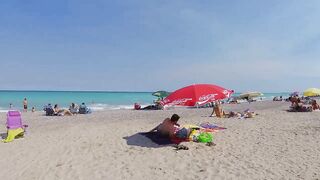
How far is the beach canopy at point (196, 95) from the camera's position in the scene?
9.60m

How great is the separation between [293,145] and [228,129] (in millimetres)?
3383

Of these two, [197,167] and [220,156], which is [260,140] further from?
[197,167]

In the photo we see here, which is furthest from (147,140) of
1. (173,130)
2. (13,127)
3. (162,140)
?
(13,127)

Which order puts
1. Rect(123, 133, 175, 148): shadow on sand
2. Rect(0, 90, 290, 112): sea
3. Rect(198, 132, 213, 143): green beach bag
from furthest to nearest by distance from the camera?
Rect(0, 90, 290, 112): sea
Rect(198, 132, 213, 143): green beach bag
Rect(123, 133, 175, 148): shadow on sand

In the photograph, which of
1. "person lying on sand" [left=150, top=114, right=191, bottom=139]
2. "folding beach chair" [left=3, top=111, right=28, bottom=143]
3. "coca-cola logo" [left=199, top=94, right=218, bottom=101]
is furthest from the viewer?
"folding beach chair" [left=3, top=111, right=28, bottom=143]

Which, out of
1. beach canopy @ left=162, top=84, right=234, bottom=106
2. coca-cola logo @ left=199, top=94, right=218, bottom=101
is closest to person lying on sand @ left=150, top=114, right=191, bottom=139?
beach canopy @ left=162, top=84, right=234, bottom=106

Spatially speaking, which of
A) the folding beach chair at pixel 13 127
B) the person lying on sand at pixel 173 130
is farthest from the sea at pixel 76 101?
the person lying on sand at pixel 173 130

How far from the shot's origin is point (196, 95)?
9.75 meters

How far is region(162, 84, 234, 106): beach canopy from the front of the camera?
31.5 feet

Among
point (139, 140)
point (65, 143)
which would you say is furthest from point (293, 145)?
point (65, 143)

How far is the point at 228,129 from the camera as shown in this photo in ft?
43.2

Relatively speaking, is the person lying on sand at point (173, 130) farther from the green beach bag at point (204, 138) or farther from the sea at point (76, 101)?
the sea at point (76, 101)

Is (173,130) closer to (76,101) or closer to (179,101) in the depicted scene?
(179,101)

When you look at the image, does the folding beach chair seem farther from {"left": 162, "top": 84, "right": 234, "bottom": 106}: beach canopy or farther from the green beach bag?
the green beach bag
